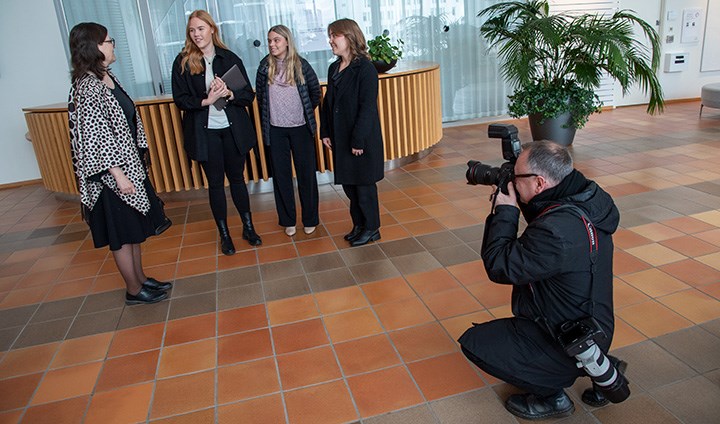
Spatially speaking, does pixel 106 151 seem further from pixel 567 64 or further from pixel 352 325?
pixel 567 64

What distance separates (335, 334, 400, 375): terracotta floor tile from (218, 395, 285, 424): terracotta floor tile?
14.0 inches

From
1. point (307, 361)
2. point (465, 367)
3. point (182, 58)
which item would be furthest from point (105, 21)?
point (465, 367)

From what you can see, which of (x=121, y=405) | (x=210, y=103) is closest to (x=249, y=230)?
(x=210, y=103)

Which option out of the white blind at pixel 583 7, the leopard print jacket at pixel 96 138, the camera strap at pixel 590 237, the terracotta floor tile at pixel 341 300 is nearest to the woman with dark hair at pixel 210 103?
the leopard print jacket at pixel 96 138

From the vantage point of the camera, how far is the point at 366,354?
2.53 metres

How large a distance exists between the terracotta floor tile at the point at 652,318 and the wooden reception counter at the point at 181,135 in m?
3.14

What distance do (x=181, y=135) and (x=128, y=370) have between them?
9.04 feet

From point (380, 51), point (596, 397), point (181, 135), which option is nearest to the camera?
point (596, 397)

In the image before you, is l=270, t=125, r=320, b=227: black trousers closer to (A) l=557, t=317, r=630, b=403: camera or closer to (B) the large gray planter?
(A) l=557, t=317, r=630, b=403: camera

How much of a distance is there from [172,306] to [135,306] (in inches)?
9.2

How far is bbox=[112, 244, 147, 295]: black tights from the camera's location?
2994 mm

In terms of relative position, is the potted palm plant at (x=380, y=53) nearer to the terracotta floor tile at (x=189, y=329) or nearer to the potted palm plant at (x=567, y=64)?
the potted palm plant at (x=567, y=64)

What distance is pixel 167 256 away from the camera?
3.87m

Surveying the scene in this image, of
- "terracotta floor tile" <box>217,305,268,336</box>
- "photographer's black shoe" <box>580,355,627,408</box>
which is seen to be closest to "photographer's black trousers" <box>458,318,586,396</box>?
"photographer's black shoe" <box>580,355,627,408</box>
